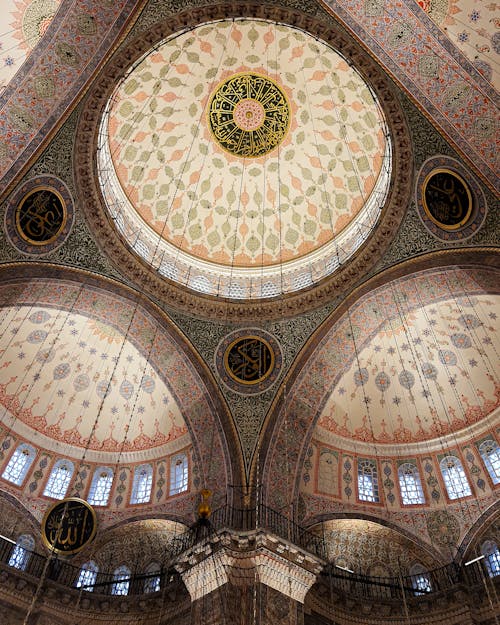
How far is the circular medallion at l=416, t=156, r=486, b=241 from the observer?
1031 centimetres

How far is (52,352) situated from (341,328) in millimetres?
6391

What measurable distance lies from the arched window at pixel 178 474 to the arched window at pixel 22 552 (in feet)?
9.94

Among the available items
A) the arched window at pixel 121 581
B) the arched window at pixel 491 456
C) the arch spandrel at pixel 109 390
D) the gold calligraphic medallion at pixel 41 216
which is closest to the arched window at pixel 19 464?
the arch spandrel at pixel 109 390

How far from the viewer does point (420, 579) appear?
39.1ft

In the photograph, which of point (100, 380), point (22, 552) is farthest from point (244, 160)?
point (22, 552)

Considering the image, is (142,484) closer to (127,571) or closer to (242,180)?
(127,571)

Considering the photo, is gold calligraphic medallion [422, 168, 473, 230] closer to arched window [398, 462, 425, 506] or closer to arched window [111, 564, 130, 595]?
arched window [398, 462, 425, 506]

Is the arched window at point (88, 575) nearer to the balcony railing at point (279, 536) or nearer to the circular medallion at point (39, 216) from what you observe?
the balcony railing at point (279, 536)

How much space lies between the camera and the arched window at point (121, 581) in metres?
12.1

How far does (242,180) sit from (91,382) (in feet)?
19.3

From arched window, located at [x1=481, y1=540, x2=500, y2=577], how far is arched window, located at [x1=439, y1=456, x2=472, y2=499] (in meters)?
1.09

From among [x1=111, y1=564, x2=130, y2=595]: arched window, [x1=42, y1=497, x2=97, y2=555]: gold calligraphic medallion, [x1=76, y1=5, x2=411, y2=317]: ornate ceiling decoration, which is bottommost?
[x1=111, y1=564, x2=130, y2=595]: arched window

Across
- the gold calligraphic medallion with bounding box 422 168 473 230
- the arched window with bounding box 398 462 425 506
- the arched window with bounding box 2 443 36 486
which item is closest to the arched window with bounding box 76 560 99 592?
the arched window with bounding box 2 443 36 486

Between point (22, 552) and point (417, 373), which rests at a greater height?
point (417, 373)
